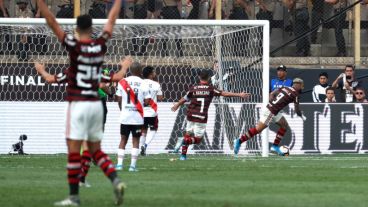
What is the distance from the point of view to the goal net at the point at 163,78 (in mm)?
27375

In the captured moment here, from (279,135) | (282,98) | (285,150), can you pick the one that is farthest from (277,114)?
(285,150)

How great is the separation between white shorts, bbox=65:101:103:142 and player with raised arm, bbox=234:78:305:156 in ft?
42.3

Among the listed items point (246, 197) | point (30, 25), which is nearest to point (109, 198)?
point (246, 197)

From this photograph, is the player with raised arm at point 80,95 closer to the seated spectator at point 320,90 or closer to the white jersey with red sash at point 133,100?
the white jersey with red sash at point 133,100

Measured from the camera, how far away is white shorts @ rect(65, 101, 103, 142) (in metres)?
12.6

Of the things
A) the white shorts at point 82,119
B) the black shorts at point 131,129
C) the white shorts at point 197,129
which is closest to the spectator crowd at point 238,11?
the white shorts at point 197,129

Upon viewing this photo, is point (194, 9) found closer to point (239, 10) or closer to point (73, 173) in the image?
point (239, 10)

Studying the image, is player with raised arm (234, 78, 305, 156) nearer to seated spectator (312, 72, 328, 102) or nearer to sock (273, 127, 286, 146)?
sock (273, 127, 286, 146)

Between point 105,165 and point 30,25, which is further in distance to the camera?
point 30,25

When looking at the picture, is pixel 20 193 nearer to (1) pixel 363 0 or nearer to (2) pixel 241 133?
(2) pixel 241 133

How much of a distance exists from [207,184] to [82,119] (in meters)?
3.70

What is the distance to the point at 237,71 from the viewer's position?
92.0 ft

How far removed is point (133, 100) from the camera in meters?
20.2

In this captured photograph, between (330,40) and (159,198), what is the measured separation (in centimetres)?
1903
